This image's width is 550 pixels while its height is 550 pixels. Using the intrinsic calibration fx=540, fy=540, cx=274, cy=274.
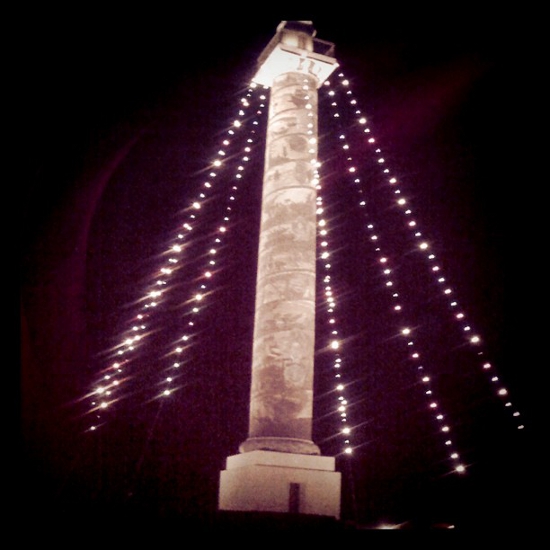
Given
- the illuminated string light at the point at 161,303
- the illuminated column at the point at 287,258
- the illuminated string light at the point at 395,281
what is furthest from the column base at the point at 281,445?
the illuminated string light at the point at 395,281

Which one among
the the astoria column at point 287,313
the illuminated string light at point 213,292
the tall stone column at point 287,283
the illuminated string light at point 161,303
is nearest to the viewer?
the the astoria column at point 287,313

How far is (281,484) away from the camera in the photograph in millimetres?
3916

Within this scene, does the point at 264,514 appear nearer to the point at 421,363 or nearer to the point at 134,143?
the point at 421,363

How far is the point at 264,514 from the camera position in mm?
3084

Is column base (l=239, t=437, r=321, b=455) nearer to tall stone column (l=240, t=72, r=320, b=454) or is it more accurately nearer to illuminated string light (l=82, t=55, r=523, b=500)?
tall stone column (l=240, t=72, r=320, b=454)

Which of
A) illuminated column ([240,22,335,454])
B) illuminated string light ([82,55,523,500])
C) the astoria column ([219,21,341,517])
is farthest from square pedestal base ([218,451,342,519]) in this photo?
illuminated string light ([82,55,523,500])

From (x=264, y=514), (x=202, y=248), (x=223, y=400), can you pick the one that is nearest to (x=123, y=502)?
(x=223, y=400)

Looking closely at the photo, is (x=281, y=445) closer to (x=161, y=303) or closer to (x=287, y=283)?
(x=287, y=283)

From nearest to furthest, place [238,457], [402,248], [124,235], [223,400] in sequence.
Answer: [238,457]
[223,400]
[124,235]
[402,248]

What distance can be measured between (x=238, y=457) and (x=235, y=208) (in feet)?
13.5

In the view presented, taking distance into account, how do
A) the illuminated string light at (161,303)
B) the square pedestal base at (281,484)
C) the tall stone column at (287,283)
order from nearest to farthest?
the square pedestal base at (281,484) < the tall stone column at (287,283) < the illuminated string light at (161,303)

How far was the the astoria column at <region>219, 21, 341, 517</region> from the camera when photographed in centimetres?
397

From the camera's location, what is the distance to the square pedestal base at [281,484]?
12.6 ft

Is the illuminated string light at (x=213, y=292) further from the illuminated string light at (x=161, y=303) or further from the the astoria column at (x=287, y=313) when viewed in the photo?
the the astoria column at (x=287, y=313)
